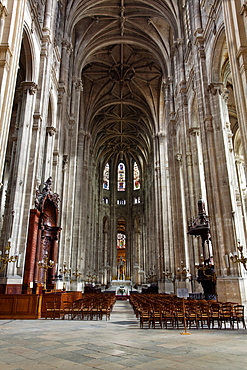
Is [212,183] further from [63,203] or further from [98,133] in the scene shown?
[98,133]

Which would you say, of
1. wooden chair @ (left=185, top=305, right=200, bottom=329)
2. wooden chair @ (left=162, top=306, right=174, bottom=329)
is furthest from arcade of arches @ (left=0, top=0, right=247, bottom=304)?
wooden chair @ (left=162, top=306, right=174, bottom=329)

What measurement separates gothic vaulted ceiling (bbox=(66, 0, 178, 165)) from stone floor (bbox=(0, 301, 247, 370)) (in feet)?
78.3

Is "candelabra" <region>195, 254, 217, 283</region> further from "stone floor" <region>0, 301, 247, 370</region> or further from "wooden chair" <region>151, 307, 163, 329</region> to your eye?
"stone floor" <region>0, 301, 247, 370</region>

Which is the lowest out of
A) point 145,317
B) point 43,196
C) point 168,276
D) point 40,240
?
point 145,317

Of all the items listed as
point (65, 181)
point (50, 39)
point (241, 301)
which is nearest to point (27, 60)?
point (50, 39)

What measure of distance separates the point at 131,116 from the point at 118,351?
129 feet

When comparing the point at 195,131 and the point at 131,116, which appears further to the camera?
the point at 131,116

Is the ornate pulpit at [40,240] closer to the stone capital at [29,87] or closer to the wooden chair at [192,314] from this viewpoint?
the stone capital at [29,87]

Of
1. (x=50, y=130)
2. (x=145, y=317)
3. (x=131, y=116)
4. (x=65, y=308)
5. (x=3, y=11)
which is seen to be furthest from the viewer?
(x=131, y=116)

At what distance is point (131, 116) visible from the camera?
42.6 m

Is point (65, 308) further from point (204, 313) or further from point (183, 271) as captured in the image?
point (183, 271)

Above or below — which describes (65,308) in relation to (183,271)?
below

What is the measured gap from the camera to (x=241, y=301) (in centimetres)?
1221

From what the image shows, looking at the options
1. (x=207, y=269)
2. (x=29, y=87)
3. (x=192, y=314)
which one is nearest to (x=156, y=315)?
(x=192, y=314)
